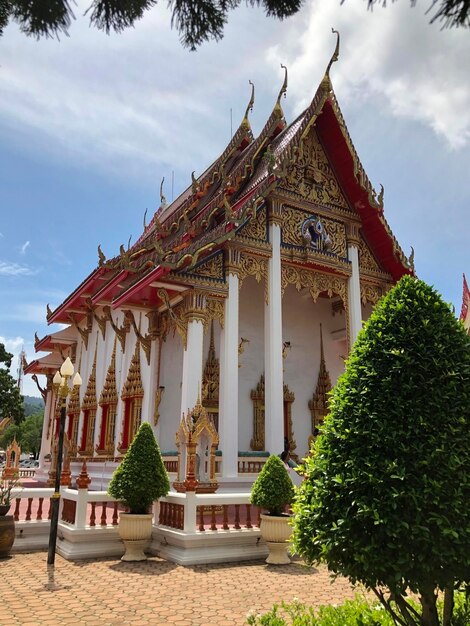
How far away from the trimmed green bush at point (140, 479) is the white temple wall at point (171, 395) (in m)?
3.96

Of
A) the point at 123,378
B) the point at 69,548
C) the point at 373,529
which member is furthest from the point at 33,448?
the point at 373,529

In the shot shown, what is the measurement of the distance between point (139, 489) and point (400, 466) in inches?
172

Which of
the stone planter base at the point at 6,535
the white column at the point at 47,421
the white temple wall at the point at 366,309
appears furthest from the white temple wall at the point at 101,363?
the stone planter base at the point at 6,535

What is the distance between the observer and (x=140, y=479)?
661cm

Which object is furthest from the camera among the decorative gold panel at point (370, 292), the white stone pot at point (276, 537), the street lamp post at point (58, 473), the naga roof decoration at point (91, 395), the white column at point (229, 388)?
the naga roof decoration at point (91, 395)

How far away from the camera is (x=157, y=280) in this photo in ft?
30.7

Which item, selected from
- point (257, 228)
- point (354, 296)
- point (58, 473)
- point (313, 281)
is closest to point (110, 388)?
point (257, 228)

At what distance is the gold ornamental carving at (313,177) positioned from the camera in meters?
11.7

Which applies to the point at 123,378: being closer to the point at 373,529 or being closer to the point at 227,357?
the point at 227,357

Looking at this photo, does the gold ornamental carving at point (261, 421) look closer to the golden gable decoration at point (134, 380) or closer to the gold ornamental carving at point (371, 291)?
the golden gable decoration at point (134, 380)

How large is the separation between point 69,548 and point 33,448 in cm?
6377

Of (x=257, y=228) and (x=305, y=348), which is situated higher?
(x=257, y=228)

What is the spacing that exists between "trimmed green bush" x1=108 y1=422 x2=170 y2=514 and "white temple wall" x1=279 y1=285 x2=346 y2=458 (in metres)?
6.70

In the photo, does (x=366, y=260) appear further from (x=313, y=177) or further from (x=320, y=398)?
(x=320, y=398)
